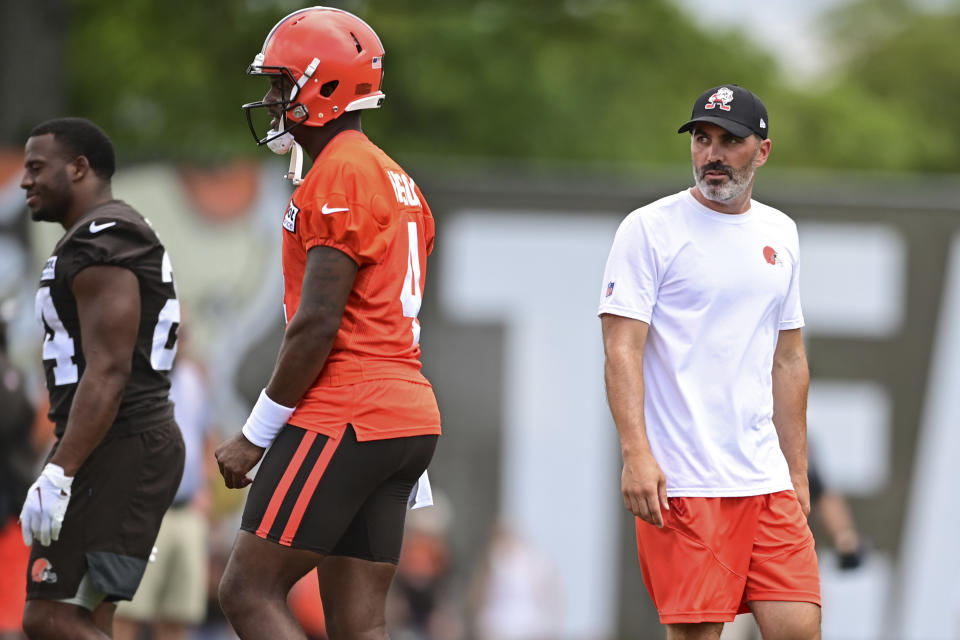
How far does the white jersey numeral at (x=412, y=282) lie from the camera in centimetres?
498

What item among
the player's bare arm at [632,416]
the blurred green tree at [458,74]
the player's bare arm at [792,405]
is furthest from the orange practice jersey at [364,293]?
the blurred green tree at [458,74]

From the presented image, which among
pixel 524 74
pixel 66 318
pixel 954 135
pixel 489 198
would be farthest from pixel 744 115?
pixel 954 135

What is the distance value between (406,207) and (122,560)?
5.68 feet

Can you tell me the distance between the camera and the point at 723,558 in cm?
526

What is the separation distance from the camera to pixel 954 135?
3694cm

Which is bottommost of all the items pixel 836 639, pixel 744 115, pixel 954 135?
pixel 836 639

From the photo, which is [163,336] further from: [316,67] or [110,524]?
[316,67]

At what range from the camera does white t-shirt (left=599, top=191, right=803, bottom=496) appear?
17.3 feet

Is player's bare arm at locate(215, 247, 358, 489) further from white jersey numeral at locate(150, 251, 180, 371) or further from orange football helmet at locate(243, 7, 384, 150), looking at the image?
white jersey numeral at locate(150, 251, 180, 371)

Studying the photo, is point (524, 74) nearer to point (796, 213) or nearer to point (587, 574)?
point (796, 213)

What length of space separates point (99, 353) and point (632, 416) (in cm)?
193

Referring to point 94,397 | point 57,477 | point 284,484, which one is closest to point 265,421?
point 284,484

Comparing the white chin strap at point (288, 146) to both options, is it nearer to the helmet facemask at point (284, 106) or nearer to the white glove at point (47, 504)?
the helmet facemask at point (284, 106)

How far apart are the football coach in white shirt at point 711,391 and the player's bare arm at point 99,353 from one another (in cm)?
174
